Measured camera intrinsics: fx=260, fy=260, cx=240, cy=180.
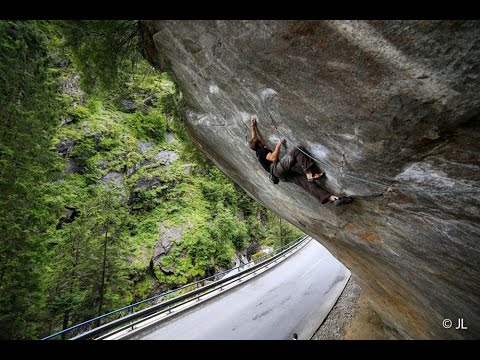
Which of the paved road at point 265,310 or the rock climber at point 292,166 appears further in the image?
the paved road at point 265,310

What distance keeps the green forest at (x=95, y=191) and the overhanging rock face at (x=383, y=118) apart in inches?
189

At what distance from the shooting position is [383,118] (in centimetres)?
317

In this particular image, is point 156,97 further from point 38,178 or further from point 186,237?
point 38,178

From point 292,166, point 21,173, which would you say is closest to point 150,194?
point 21,173

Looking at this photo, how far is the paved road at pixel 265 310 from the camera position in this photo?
33.8 ft

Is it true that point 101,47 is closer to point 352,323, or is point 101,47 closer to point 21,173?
point 21,173

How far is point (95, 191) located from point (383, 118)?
21.3m

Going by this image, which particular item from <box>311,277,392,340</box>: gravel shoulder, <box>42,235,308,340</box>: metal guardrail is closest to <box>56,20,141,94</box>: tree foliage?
<box>42,235,308,340</box>: metal guardrail

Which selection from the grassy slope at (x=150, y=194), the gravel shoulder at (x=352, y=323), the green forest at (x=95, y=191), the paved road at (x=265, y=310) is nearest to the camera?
the green forest at (x=95, y=191)

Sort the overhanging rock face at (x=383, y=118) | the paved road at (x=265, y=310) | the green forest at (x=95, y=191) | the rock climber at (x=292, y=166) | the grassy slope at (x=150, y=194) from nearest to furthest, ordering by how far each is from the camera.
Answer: the overhanging rock face at (x=383, y=118) → the rock climber at (x=292, y=166) → the green forest at (x=95, y=191) → the paved road at (x=265, y=310) → the grassy slope at (x=150, y=194)

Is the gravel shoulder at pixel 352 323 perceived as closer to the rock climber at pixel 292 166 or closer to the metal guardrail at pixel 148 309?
the metal guardrail at pixel 148 309

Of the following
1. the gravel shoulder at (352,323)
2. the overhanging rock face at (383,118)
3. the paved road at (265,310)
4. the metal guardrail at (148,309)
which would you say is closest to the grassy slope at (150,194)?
the metal guardrail at (148,309)
